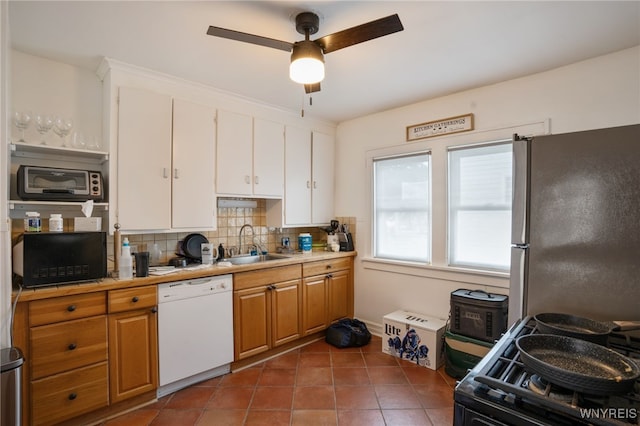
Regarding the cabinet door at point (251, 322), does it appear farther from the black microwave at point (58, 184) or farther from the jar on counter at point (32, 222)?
the jar on counter at point (32, 222)

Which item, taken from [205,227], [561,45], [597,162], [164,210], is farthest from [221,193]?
[561,45]

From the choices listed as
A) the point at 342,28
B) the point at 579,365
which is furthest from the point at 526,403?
the point at 342,28

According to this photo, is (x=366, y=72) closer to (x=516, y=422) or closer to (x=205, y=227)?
(x=205, y=227)

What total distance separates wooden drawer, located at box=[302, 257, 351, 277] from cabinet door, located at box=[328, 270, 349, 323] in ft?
0.23

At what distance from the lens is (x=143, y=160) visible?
246cm

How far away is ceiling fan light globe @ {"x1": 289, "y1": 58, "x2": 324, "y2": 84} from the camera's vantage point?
1762 mm

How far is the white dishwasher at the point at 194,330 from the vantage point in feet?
7.66

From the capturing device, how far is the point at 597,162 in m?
1.45

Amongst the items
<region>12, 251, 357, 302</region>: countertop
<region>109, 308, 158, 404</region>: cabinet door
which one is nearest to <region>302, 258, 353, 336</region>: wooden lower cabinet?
<region>12, 251, 357, 302</region>: countertop

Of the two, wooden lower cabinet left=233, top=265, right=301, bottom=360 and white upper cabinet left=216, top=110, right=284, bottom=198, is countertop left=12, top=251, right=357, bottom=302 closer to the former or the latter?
wooden lower cabinet left=233, top=265, right=301, bottom=360

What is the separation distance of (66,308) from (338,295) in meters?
2.45

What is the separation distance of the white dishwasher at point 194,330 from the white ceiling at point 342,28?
1.66 metres

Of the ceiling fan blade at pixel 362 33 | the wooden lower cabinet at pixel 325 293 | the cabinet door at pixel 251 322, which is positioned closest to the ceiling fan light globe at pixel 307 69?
the ceiling fan blade at pixel 362 33

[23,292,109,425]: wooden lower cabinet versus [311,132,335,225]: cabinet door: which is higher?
[311,132,335,225]: cabinet door
